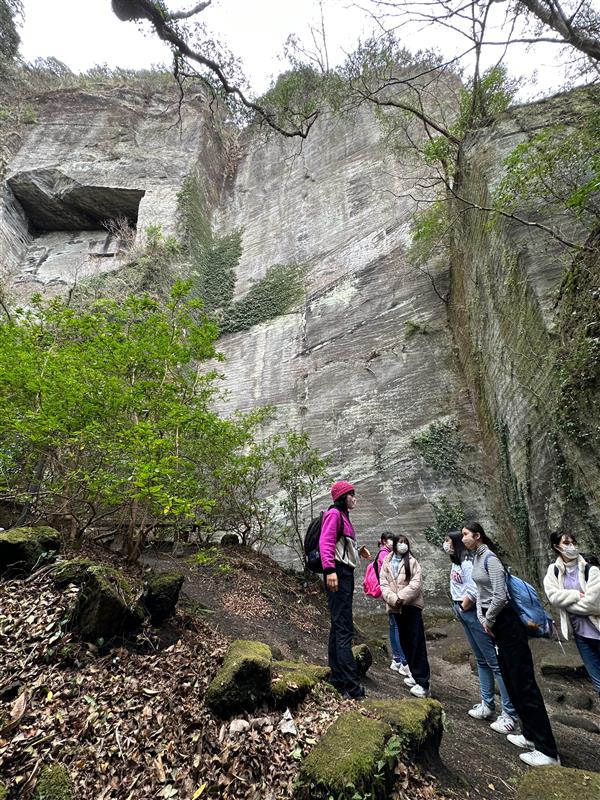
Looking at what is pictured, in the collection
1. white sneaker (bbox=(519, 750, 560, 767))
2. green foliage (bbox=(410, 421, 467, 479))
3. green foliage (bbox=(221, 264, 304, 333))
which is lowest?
white sneaker (bbox=(519, 750, 560, 767))

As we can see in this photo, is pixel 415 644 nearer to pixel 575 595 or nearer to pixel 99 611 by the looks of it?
pixel 575 595

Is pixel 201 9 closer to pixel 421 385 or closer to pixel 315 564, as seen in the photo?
pixel 421 385

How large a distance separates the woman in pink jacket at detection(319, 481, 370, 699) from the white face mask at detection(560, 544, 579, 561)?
5.79 ft

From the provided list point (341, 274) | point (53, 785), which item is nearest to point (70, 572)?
point (53, 785)

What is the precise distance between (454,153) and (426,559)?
31.1ft

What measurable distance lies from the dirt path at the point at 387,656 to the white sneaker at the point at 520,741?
0.06m

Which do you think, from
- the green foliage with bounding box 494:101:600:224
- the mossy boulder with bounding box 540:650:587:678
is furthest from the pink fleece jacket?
the green foliage with bounding box 494:101:600:224

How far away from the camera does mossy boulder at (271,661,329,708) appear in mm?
2758

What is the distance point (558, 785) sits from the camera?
195 cm

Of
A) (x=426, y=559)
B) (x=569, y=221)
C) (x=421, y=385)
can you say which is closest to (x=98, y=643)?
(x=426, y=559)

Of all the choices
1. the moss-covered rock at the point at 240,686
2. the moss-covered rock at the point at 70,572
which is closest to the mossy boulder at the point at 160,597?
the moss-covered rock at the point at 70,572

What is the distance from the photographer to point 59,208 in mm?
17406

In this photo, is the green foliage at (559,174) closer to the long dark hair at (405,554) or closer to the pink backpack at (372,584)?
the long dark hair at (405,554)

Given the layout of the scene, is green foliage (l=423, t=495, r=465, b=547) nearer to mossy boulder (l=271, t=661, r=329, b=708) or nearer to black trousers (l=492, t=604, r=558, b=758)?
black trousers (l=492, t=604, r=558, b=758)
